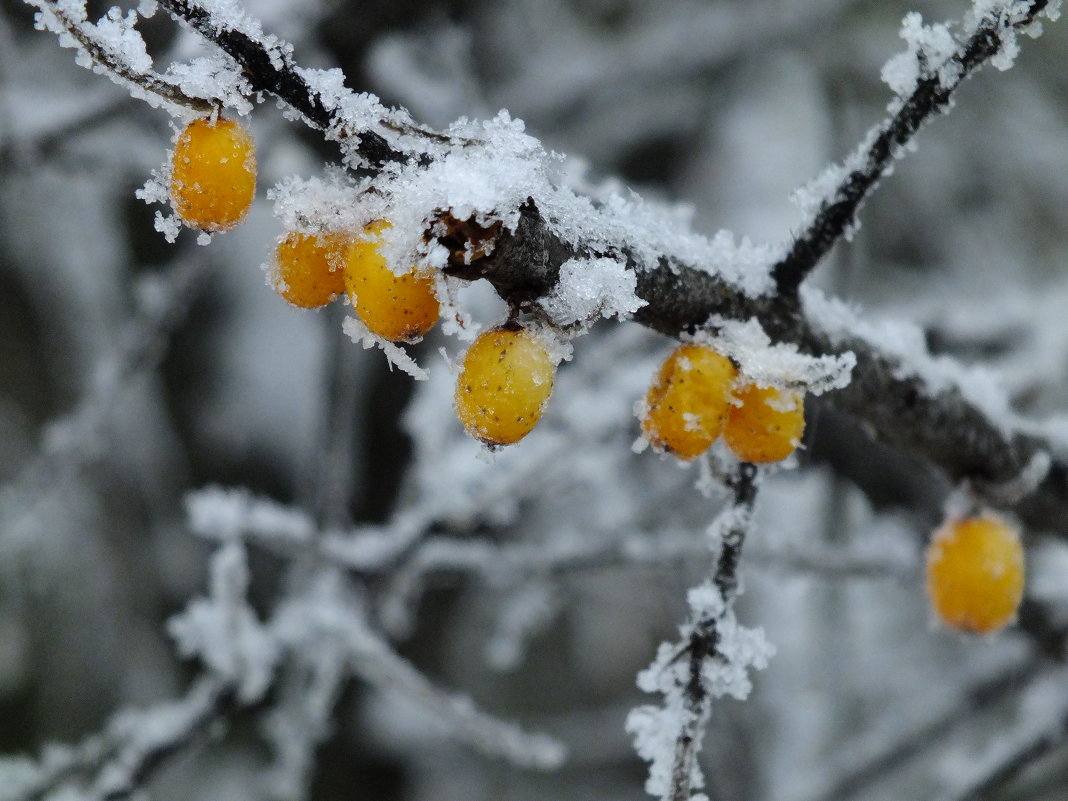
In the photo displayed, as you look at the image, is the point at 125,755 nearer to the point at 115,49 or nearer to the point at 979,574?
the point at 115,49

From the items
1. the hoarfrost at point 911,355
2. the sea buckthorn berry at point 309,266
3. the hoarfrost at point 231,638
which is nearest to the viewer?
the sea buckthorn berry at point 309,266

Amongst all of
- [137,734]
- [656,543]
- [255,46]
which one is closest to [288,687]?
[137,734]

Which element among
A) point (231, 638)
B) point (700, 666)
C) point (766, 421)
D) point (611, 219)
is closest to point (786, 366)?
point (766, 421)

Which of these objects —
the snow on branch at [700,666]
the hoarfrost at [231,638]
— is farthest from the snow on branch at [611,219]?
the hoarfrost at [231,638]

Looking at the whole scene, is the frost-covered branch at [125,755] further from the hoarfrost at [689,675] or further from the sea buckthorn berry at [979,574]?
the sea buckthorn berry at [979,574]

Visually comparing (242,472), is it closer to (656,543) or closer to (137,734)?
(137,734)

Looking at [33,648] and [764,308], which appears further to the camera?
[33,648]

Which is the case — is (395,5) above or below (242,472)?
above
